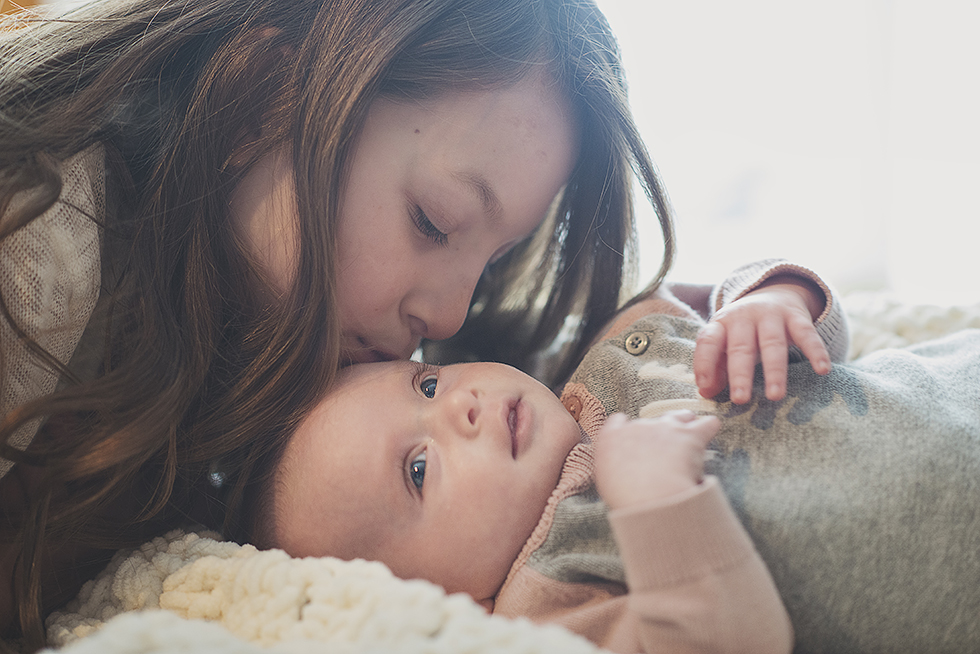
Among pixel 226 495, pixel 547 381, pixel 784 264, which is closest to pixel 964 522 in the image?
pixel 784 264

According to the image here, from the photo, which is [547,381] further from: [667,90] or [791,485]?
[667,90]

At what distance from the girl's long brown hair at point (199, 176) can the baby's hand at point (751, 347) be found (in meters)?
0.40

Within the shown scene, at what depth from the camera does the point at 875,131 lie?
7.09 feet

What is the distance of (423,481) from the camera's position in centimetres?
73

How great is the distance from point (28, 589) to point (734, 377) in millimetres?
723

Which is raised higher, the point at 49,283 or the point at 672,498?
the point at 49,283

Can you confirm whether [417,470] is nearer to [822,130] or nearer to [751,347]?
Result: [751,347]

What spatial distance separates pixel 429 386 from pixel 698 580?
1.24 feet

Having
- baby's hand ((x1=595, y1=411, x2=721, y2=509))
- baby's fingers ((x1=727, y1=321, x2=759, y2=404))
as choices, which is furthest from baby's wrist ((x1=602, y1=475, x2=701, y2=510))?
baby's fingers ((x1=727, y1=321, x2=759, y2=404))

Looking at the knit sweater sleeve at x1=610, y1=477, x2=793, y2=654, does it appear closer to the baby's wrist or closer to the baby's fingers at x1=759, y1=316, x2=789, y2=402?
the baby's wrist

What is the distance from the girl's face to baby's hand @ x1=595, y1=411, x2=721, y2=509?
31cm

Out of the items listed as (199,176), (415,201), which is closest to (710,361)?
(415,201)

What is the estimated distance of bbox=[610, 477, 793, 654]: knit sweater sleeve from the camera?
55cm

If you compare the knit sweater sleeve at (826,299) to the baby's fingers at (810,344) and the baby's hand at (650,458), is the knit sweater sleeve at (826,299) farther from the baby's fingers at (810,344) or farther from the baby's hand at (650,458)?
the baby's hand at (650,458)
